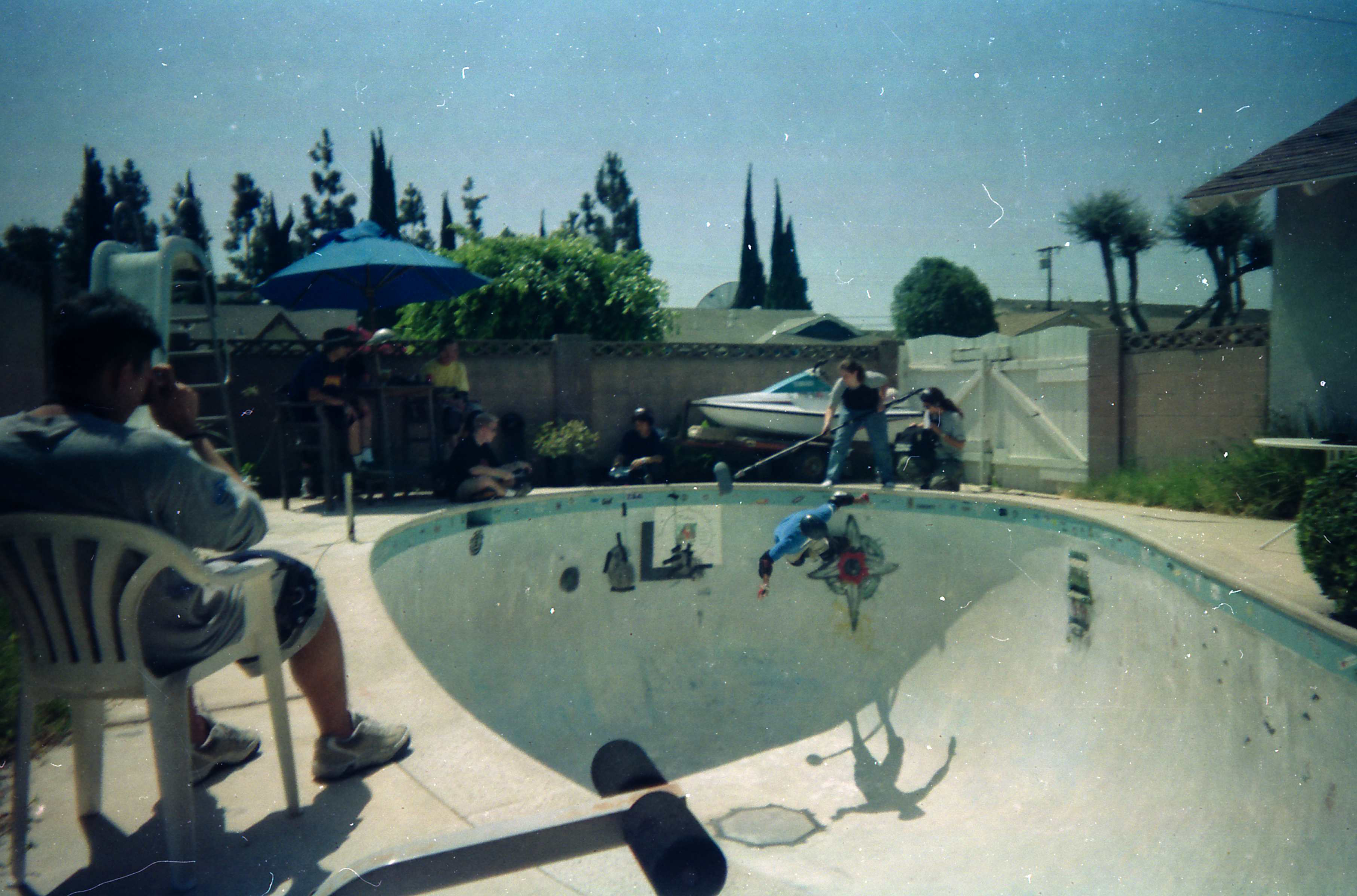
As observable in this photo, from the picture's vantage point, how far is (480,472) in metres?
7.11

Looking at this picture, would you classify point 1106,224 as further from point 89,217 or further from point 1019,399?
point 89,217

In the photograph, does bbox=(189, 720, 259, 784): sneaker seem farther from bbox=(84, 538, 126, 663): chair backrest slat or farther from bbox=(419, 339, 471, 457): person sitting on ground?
bbox=(419, 339, 471, 457): person sitting on ground

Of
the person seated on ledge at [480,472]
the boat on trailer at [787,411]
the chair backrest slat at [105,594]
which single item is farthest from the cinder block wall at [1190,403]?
the chair backrest slat at [105,594]

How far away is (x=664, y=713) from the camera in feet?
18.9

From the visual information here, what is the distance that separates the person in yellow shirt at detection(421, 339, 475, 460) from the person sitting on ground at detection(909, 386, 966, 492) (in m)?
4.66

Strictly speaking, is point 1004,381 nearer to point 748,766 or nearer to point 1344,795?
point 748,766

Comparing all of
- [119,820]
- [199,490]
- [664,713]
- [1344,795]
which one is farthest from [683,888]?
[664,713]

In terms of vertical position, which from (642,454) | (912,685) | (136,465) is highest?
(136,465)

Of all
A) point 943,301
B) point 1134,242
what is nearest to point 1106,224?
point 1134,242

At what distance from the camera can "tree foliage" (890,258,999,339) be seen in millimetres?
26859

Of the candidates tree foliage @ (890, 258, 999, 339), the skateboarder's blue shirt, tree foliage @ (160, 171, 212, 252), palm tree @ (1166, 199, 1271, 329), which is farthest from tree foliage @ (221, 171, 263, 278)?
tree foliage @ (890, 258, 999, 339)

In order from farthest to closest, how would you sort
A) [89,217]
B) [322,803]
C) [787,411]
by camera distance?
1. [787,411]
2. [89,217]
3. [322,803]

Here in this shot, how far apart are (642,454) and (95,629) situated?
25.9ft

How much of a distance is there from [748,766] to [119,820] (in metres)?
3.79
